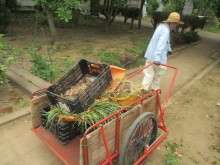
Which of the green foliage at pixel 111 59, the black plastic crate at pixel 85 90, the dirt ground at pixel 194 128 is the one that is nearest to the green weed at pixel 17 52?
the green foliage at pixel 111 59

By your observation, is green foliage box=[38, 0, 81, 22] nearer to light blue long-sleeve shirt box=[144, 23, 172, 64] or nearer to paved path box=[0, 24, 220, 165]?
light blue long-sleeve shirt box=[144, 23, 172, 64]

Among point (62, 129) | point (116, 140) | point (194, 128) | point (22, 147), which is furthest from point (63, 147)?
point (194, 128)

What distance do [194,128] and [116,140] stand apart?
2.21 meters

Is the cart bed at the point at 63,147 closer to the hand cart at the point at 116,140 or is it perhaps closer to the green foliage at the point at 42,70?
the hand cart at the point at 116,140

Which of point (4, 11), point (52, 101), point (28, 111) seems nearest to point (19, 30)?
point (4, 11)

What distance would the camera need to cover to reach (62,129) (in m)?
2.41

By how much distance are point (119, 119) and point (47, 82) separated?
2897 millimetres

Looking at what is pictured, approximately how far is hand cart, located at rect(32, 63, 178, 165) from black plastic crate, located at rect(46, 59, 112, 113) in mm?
305

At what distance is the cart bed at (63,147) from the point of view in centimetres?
238

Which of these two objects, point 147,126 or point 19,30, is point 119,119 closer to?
point 147,126

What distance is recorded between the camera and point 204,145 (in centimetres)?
346

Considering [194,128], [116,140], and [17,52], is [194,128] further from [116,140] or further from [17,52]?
[17,52]

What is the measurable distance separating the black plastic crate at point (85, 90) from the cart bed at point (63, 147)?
466 mm

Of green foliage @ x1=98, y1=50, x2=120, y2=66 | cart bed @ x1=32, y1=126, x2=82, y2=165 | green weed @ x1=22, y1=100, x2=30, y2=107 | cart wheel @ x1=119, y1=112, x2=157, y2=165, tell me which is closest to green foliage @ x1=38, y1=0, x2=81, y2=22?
green foliage @ x1=98, y1=50, x2=120, y2=66
